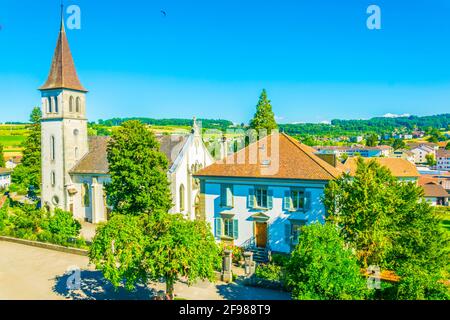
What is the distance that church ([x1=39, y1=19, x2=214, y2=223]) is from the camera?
136 feet

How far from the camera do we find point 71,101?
1667 inches

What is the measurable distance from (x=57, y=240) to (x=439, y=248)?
27.8m

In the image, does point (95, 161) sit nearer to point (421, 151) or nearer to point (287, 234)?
point (287, 234)

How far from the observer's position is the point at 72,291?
73.6ft

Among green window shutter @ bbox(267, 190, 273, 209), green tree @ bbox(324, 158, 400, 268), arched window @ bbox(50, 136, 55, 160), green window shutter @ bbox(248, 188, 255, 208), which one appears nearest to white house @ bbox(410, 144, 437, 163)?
green window shutter @ bbox(267, 190, 273, 209)

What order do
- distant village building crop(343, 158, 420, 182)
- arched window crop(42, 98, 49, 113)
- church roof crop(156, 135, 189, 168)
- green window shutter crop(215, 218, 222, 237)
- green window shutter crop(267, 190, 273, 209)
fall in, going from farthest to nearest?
distant village building crop(343, 158, 420, 182) → arched window crop(42, 98, 49, 113) → church roof crop(156, 135, 189, 168) → green window shutter crop(215, 218, 222, 237) → green window shutter crop(267, 190, 273, 209)

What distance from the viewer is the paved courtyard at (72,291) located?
2172 cm

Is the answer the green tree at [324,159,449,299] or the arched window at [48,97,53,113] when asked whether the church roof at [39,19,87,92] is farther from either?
the green tree at [324,159,449,299]

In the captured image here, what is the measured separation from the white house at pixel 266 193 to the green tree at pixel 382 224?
4857 mm

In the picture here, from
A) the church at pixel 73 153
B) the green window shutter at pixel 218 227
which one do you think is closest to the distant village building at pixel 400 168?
the church at pixel 73 153

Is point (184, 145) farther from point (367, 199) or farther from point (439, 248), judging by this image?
point (439, 248)

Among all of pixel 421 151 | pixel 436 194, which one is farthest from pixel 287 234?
pixel 421 151

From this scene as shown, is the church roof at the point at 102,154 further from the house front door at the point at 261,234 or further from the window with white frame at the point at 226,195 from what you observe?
the house front door at the point at 261,234

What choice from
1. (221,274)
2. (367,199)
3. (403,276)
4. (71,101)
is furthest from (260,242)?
(71,101)
